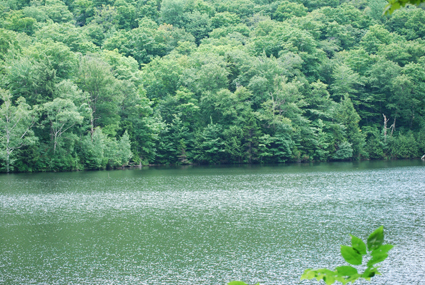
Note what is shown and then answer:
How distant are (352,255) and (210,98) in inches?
2059

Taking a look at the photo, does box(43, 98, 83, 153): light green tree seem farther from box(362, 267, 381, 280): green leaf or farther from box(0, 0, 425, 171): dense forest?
box(362, 267, 381, 280): green leaf

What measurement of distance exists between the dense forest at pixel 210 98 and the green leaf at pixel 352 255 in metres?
41.7

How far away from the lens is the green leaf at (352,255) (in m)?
1.66

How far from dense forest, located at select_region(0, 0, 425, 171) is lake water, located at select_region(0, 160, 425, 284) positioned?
41.5 feet

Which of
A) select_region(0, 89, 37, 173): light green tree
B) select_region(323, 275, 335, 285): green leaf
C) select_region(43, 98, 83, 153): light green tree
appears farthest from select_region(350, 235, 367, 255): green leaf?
select_region(0, 89, 37, 173): light green tree

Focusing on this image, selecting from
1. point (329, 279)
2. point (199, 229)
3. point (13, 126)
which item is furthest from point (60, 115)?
point (329, 279)

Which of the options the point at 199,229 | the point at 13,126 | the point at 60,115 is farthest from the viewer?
the point at 60,115

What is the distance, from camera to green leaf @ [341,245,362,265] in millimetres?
1662

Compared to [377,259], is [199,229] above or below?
below

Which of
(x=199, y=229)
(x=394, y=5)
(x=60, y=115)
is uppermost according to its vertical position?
(x=60, y=115)

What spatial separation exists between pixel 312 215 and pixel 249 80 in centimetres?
3783

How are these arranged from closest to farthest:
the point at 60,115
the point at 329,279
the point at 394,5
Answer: the point at 394,5 < the point at 329,279 < the point at 60,115

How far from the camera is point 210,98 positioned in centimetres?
5359

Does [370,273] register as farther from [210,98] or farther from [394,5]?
[210,98]
